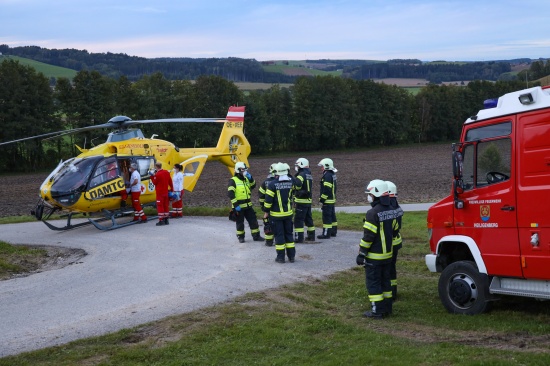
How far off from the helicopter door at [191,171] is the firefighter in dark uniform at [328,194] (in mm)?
7499

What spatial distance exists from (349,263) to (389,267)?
11.8ft

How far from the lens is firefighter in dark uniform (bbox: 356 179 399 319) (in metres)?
9.12

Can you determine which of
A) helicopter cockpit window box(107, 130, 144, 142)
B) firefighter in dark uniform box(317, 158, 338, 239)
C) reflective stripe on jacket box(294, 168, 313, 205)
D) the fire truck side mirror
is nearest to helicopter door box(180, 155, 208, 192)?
helicopter cockpit window box(107, 130, 144, 142)

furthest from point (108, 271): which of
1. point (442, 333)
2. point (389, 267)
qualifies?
point (442, 333)

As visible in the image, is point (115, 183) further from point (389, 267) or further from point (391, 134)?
point (391, 134)

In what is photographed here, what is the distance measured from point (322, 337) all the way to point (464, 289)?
2.25 metres

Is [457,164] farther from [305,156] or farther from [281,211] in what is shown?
[305,156]

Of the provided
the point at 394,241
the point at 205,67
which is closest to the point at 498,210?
the point at 394,241

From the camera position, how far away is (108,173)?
63.7ft

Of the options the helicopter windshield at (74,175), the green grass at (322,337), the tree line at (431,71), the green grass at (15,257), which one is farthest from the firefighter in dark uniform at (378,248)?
the tree line at (431,71)

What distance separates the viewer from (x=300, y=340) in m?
7.98

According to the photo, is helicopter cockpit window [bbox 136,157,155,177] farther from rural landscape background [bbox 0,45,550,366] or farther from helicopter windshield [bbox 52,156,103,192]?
rural landscape background [bbox 0,45,550,366]

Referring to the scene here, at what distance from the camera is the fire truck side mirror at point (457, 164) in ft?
29.1

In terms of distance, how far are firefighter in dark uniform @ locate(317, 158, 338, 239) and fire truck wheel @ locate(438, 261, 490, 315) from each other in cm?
631
